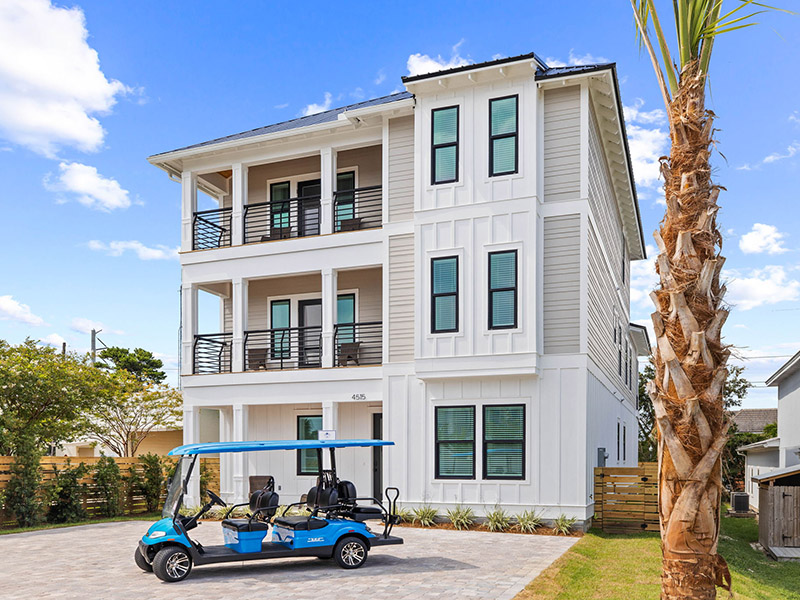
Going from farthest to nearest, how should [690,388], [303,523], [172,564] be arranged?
[303,523]
[172,564]
[690,388]

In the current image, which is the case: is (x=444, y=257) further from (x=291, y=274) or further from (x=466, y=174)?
(x=291, y=274)

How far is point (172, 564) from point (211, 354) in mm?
11338

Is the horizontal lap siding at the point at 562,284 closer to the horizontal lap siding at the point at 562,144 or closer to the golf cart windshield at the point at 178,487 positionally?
the horizontal lap siding at the point at 562,144

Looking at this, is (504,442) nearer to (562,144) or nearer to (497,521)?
(497,521)

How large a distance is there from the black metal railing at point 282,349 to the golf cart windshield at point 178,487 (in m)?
9.24

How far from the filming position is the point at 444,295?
17.4 meters

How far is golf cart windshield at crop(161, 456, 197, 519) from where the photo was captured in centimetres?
1105

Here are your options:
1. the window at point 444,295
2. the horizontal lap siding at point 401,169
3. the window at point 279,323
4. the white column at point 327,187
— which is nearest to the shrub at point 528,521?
the window at point 444,295

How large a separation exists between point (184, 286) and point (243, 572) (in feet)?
36.9

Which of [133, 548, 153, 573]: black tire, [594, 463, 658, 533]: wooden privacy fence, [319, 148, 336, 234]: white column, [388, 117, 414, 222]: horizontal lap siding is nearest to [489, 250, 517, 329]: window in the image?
[388, 117, 414, 222]: horizontal lap siding

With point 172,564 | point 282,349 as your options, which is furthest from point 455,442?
point 172,564

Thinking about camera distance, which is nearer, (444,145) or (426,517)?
(426,517)

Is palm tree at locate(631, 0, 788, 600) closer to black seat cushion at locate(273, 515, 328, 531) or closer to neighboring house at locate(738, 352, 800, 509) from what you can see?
black seat cushion at locate(273, 515, 328, 531)

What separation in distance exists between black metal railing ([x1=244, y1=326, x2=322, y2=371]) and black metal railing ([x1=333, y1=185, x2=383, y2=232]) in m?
2.94
